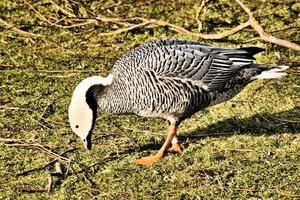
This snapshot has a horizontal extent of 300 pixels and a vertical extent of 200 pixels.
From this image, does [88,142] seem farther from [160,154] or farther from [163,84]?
[163,84]

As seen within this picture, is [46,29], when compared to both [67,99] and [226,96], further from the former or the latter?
[226,96]

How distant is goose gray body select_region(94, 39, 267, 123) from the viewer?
565 centimetres

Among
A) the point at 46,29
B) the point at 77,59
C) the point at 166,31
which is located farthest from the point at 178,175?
the point at 46,29

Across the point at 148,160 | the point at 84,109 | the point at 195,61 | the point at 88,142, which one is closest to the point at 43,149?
the point at 88,142

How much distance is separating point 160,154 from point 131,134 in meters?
0.61

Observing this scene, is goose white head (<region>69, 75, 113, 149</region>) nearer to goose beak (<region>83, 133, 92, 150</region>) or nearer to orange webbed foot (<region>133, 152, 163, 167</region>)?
goose beak (<region>83, 133, 92, 150</region>)

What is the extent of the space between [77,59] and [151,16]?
1.87 metres

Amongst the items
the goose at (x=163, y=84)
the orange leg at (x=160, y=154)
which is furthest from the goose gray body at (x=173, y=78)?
the orange leg at (x=160, y=154)

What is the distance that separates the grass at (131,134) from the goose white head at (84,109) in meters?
0.33

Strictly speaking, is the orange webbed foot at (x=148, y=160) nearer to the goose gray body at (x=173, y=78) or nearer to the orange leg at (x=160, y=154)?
the orange leg at (x=160, y=154)

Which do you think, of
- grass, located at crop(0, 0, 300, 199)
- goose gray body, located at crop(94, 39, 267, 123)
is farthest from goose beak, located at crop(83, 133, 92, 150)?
goose gray body, located at crop(94, 39, 267, 123)

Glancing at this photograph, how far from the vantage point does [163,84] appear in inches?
222

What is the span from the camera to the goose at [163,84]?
564 cm

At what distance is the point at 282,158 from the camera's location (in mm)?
5801
